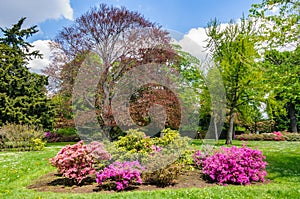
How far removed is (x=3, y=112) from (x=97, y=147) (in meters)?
13.9

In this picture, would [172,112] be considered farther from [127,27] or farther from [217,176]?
[217,176]

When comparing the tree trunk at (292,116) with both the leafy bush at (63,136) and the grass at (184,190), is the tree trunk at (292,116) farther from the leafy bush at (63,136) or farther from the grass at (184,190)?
the leafy bush at (63,136)

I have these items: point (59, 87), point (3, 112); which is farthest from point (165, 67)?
Result: point (3, 112)

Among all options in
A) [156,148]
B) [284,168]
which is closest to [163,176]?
[156,148]

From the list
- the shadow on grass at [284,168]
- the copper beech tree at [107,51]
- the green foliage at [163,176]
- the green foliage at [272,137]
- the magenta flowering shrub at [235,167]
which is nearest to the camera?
the green foliage at [163,176]

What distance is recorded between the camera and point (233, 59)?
1533cm

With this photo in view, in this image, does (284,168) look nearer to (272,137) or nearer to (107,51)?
(107,51)

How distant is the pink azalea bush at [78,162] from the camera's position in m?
6.92

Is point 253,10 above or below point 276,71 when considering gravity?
above

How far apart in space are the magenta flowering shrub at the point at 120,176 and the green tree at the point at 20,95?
1390cm

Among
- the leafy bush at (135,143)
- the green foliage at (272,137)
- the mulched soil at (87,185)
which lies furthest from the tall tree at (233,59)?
the mulched soil at (87,185)

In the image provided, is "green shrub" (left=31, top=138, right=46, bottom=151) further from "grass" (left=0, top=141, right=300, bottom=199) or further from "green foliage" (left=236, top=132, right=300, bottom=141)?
"green foliage" (left=236, top=132, right=300, bottom=141)

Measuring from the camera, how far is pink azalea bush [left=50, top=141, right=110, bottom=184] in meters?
6.92

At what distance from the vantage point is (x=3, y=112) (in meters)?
18.3
